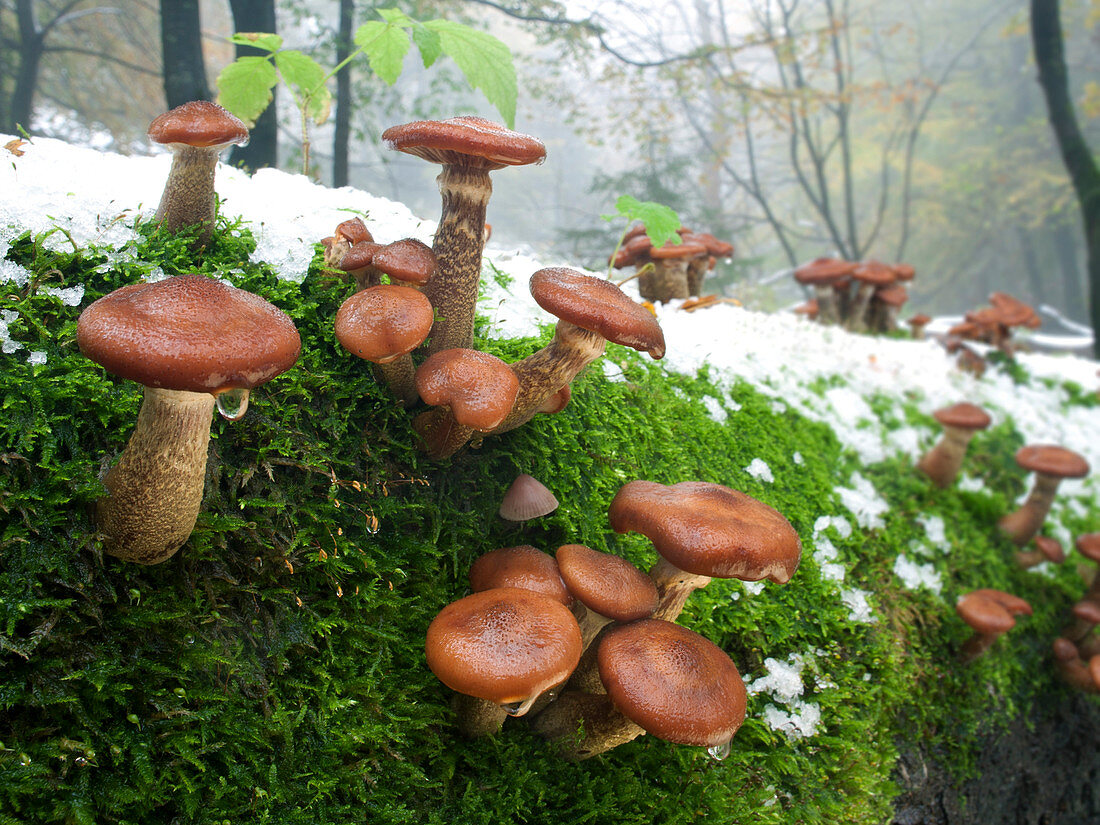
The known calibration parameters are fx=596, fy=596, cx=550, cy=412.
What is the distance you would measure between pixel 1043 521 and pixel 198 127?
5746mm

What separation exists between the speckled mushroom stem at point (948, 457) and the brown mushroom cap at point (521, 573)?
12.3ft

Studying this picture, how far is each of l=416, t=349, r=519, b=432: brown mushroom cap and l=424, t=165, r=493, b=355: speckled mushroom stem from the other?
1.20ft

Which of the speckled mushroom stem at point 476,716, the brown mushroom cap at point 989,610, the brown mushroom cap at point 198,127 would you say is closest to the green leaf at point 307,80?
the brown mushroom cap at point 198,127

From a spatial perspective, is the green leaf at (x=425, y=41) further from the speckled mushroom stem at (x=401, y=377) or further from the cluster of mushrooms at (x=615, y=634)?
the cluster of mushrooms at (x=615, y=634)

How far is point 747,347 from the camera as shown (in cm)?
432

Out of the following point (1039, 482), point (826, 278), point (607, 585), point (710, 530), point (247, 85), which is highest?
point (247, 85)

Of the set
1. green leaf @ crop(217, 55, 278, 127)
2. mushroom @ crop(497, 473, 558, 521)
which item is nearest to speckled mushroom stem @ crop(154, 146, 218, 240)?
green leaf @ crop(217, 55, 278, 127)

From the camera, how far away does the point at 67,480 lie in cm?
153

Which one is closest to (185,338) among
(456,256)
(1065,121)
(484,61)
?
(456,256)

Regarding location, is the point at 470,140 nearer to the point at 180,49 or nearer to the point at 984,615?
the point at 984,615

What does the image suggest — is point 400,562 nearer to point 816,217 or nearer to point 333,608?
point 333,608

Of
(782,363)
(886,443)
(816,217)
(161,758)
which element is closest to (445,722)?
(161,758)

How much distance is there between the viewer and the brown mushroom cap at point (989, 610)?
3173 mm

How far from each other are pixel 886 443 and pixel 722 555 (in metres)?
3.57
